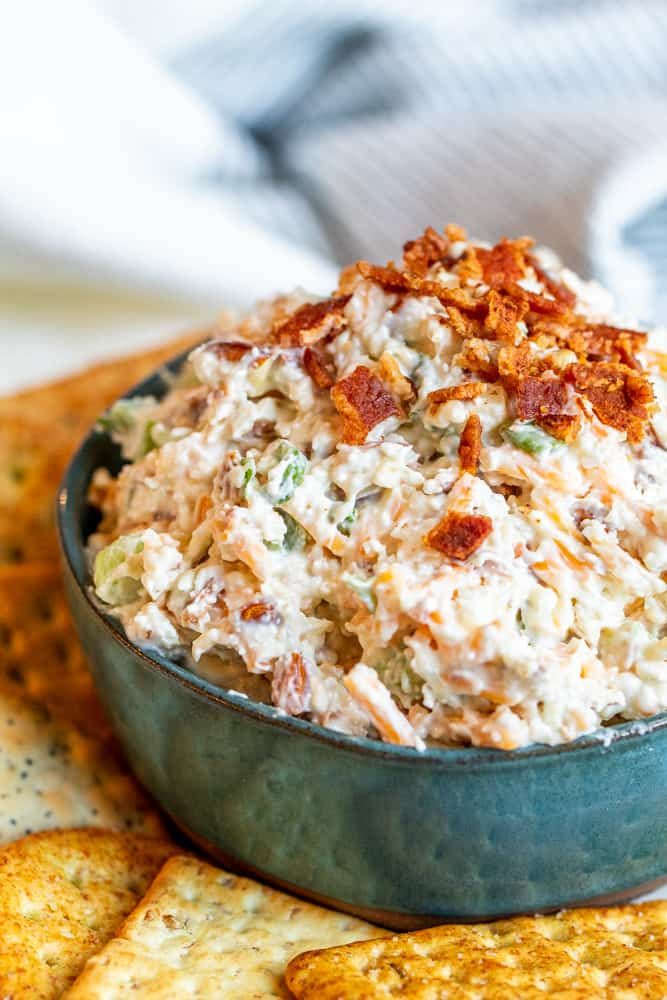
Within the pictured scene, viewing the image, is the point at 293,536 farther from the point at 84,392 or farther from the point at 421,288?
the point at 84,392

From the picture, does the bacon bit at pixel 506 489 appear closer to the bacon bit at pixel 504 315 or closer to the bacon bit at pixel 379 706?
the bacon bit at pixel 504 315

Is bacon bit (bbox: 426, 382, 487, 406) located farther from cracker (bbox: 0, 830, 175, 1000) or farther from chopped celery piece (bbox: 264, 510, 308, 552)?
cracker (bbox: 0, 830, 175, 1000)

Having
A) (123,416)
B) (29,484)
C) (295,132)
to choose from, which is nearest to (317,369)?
(123,416)

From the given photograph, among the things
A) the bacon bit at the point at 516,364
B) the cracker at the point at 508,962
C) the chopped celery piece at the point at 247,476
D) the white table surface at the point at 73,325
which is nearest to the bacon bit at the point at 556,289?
the bacon bit at the point at 516,364

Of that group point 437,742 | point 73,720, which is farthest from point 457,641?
point 73,720

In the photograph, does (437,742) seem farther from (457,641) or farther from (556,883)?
(556,883)

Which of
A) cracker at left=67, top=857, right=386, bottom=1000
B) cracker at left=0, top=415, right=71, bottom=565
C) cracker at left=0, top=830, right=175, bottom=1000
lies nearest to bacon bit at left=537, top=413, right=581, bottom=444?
cracker at left=67, top=857, right=386, bottom=1000
